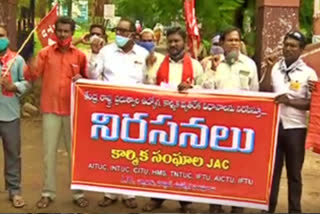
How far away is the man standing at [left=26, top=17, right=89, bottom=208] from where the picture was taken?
6.91 meters

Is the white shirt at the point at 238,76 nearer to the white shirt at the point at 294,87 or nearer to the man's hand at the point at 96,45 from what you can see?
the white shirt at the point at 294,87

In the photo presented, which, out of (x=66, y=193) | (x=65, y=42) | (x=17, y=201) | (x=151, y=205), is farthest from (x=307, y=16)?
(x=17, y=201)

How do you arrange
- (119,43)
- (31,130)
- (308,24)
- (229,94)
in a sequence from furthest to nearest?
(308,24) → (31,130) → (119,43) → (229,94)

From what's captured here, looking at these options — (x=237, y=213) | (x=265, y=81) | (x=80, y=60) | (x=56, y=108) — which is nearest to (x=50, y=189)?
(x=56, y=108)

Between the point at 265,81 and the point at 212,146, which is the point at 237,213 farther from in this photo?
the point at 265,81

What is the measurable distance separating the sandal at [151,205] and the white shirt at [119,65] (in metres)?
1.25

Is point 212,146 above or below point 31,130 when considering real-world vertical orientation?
above

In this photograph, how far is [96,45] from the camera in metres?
7.48

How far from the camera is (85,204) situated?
7.24m

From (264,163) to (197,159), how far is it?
2.02 feet

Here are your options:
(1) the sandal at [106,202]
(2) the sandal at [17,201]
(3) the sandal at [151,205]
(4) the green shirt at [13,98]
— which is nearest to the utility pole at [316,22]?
(3) the sandal at [151,205]

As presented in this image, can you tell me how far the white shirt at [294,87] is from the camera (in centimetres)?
641

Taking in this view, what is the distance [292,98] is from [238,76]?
0.57 m

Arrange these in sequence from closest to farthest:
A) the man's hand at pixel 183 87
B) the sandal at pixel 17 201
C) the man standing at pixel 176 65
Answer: the man's hand at pixel 183 87
the man standing at pixel 176 65
the sandal at pixel 17 201
